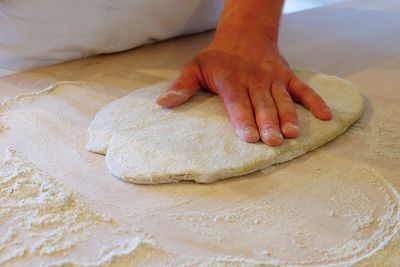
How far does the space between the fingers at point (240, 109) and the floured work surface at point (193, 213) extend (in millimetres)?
78

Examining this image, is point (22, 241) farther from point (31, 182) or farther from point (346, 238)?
point (346, 238)

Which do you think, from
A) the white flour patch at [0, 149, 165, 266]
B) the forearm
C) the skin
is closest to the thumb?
the skin

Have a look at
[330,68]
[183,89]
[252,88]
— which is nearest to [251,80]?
[252,88]

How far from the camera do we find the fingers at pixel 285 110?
82 cm

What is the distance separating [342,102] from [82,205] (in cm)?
55

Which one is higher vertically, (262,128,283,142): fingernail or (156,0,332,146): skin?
(156,0,332,146): skin

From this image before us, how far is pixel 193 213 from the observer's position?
2.29 feet

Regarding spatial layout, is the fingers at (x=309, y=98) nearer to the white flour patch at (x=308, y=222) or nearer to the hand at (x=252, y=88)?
the hand at (x=252, y=88)

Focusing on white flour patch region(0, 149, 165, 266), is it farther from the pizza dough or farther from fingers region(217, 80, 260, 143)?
fingers region(217, 80, 260, 143)

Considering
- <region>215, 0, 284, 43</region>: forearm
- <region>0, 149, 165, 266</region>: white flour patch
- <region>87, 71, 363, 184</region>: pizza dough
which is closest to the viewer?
<region>0, 149, 165, 266</region>: white flour patch

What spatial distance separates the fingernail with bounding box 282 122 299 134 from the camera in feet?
2.67

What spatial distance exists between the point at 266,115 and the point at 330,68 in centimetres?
38

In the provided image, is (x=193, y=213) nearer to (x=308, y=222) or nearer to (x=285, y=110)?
(x=308, y=222)

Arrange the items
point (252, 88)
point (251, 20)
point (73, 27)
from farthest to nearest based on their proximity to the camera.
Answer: point (73, 27), point (251, 20), point (252, 88)
